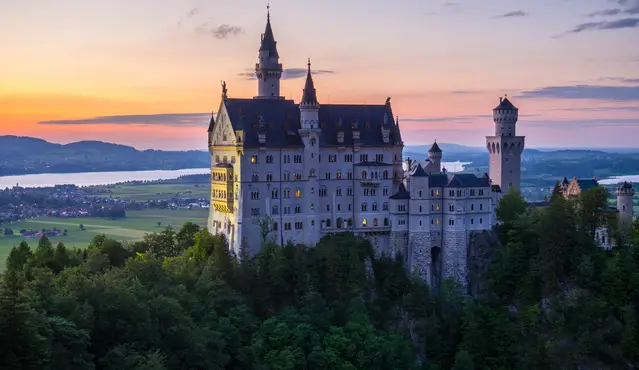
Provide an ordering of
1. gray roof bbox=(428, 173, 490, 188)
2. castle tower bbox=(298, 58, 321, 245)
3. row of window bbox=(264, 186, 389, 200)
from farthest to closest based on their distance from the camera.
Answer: gray roof bbox=(428, 173, 490, 188), castle tower bbox=(298, 58, 321, 245), row of window bbox=(264, 186, 389, 200)

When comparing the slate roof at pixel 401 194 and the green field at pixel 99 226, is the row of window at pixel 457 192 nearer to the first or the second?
the slate roof at pixel 401 194

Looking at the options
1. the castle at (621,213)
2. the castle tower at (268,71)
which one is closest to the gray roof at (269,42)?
the castle tower at (268,71)

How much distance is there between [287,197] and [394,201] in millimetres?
13728

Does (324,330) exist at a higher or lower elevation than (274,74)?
lower

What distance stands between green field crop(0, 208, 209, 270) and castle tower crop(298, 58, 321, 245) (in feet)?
184

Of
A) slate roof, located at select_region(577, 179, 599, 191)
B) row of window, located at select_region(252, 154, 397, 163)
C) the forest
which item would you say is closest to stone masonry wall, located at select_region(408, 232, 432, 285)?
the forest

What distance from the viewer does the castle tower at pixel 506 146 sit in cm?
11738

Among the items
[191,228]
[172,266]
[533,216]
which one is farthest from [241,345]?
[533,216]

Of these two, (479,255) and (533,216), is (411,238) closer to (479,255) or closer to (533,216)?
(479,255)

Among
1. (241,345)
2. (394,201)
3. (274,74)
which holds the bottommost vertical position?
(241,345)

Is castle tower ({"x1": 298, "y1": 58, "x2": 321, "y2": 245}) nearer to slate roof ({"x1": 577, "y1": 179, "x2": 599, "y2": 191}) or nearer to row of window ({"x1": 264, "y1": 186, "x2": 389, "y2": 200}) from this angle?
row of window ({"x1": 264, "y1": 186, "x2": 389, "y2": 200})

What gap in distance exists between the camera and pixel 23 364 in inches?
2443

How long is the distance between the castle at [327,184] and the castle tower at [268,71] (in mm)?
127

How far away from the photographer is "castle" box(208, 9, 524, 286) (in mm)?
96938
